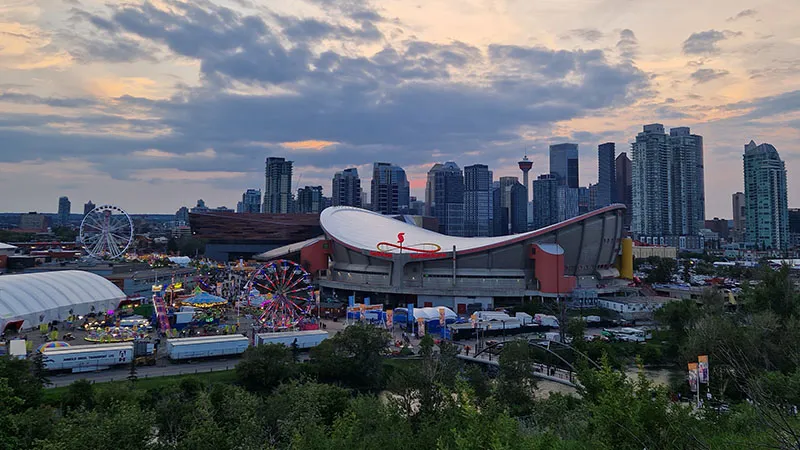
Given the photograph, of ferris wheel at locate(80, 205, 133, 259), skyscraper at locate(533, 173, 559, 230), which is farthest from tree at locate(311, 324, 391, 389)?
skyscraper at locate(533, 173, 559, 230)

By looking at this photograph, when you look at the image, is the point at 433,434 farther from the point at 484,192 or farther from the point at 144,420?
the point at 484,192

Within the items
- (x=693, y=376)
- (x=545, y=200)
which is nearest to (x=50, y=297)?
(x=693, y=376)

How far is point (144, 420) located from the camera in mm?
12812

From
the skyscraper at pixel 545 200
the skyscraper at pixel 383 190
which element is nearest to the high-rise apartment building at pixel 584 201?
the skyscraper at pixel 545 200

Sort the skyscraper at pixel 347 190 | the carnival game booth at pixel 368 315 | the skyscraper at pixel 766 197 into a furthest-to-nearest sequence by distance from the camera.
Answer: the skyscraper at pixel 347 190 → the skyscraper at pixel 766 197 → the carnival game booth at pixel 368 315

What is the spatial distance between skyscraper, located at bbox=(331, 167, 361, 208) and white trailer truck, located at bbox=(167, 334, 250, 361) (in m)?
108

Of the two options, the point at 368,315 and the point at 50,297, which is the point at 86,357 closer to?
the point at 50,297

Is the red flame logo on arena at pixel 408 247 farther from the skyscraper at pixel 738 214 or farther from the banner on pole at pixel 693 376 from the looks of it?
the skyscraper at pixel 738 214

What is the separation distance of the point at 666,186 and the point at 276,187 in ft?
339

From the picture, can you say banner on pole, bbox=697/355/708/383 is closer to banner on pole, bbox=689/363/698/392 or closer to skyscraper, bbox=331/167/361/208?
banner on pole, bbox=689/363/698/392

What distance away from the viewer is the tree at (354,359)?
924 inches

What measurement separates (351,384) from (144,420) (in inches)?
462

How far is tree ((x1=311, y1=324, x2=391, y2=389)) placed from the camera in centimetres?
2347

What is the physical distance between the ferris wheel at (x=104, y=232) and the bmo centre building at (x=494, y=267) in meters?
30.3
